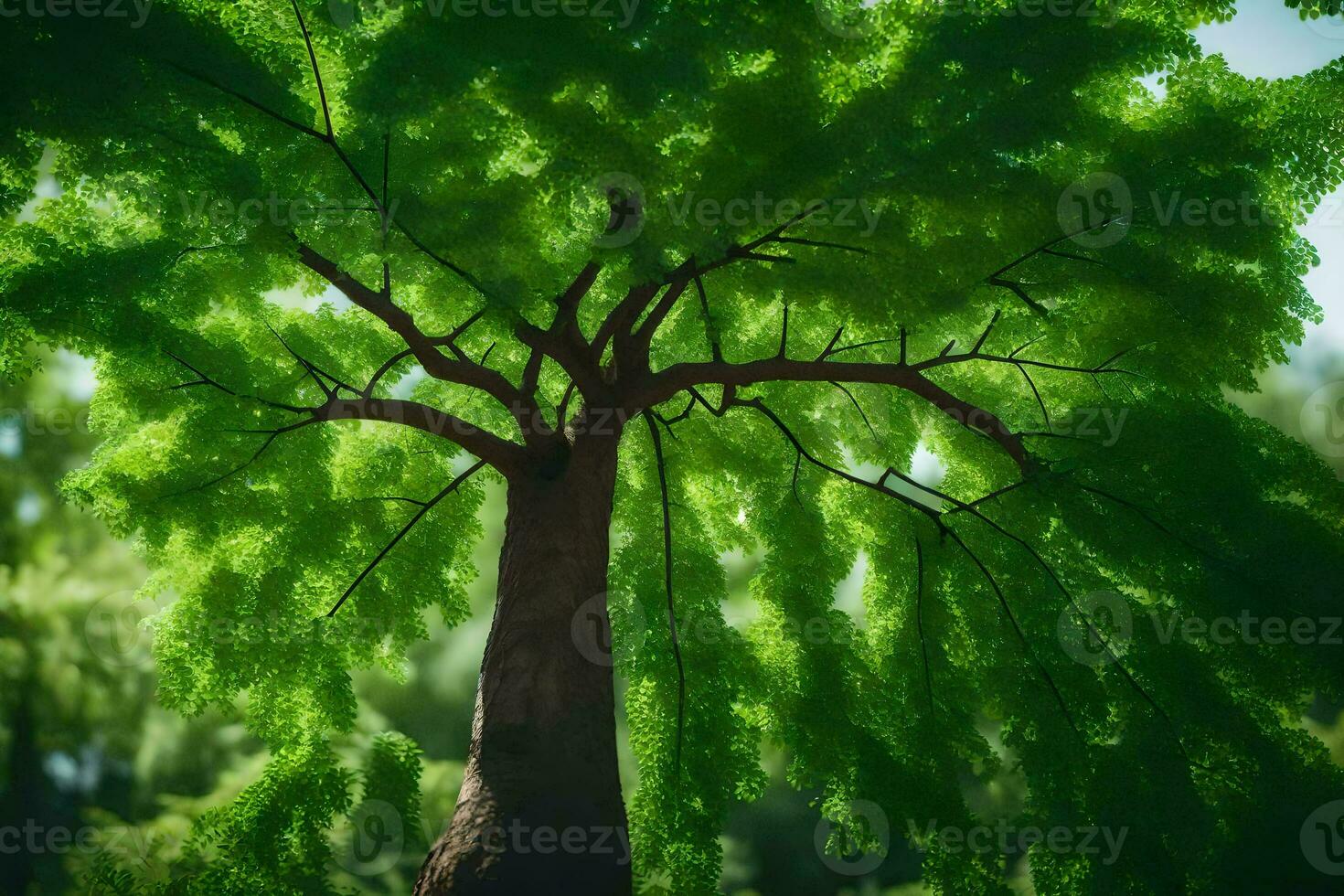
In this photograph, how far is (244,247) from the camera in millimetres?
5715

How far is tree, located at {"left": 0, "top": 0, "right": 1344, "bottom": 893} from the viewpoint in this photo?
4.62 meters

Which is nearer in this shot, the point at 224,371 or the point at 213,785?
the point at 224,371

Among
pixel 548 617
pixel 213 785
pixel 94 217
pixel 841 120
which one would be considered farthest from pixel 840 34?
pixel 213 785

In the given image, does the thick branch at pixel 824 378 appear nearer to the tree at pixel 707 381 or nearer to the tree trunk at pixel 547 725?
the tree at pixel 707 381

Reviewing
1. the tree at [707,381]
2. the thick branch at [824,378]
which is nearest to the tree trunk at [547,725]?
the tree at [707,381]

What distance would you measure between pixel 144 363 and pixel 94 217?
1.51 metres

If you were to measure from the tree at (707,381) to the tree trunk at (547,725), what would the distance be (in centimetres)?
2

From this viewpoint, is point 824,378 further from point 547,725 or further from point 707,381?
point 547,725

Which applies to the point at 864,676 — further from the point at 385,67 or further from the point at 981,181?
the point at 385,67

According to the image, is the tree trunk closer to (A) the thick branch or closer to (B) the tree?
(B) the tree

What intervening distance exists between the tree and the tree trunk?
0.07ft

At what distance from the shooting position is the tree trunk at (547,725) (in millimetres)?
4270

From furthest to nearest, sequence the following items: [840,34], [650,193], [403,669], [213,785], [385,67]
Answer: [213,785] < [403,669] < [840,34] < [650,193] < [385,67]

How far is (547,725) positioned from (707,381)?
2.65m
